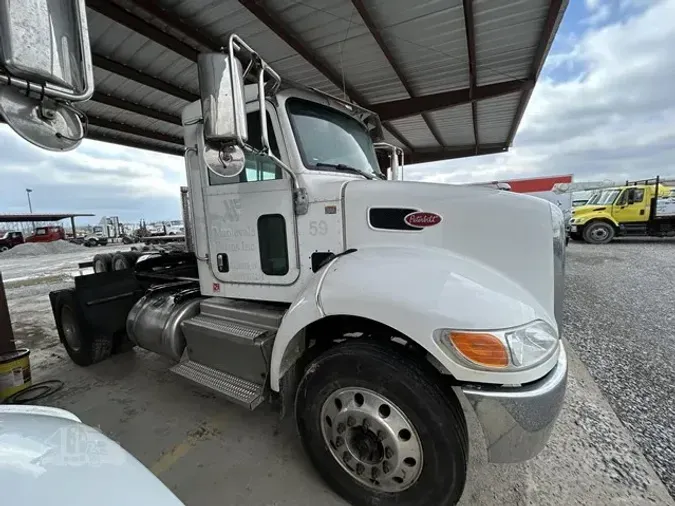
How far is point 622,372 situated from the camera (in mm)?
3240

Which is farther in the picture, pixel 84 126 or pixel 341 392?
pixel 341 392

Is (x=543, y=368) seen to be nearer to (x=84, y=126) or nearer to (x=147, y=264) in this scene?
(x=84, y=126)

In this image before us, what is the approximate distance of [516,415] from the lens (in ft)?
4.84

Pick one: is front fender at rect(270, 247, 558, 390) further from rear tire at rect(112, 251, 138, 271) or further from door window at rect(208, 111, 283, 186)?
rear tire at rect(112, 251, 138, 271)

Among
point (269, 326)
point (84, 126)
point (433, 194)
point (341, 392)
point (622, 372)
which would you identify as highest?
point (84, 126)

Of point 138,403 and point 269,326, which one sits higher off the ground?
point 269,326

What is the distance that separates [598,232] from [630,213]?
4.23 ft

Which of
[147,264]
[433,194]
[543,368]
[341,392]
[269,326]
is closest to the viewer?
[543,368]

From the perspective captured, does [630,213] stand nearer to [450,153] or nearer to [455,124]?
[450,153]

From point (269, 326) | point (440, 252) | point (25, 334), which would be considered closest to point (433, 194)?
point (440, 252)

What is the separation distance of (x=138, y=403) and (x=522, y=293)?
328 centimetres

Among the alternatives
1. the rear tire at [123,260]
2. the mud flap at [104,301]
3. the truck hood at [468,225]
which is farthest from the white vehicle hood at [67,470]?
the rear tire at [123,260]

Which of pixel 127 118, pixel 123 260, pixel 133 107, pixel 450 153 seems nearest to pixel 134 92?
pixel 133 107

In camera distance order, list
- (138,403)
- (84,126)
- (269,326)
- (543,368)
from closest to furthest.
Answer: (84,126) → (543,368) → (269,326) → (138,403)
